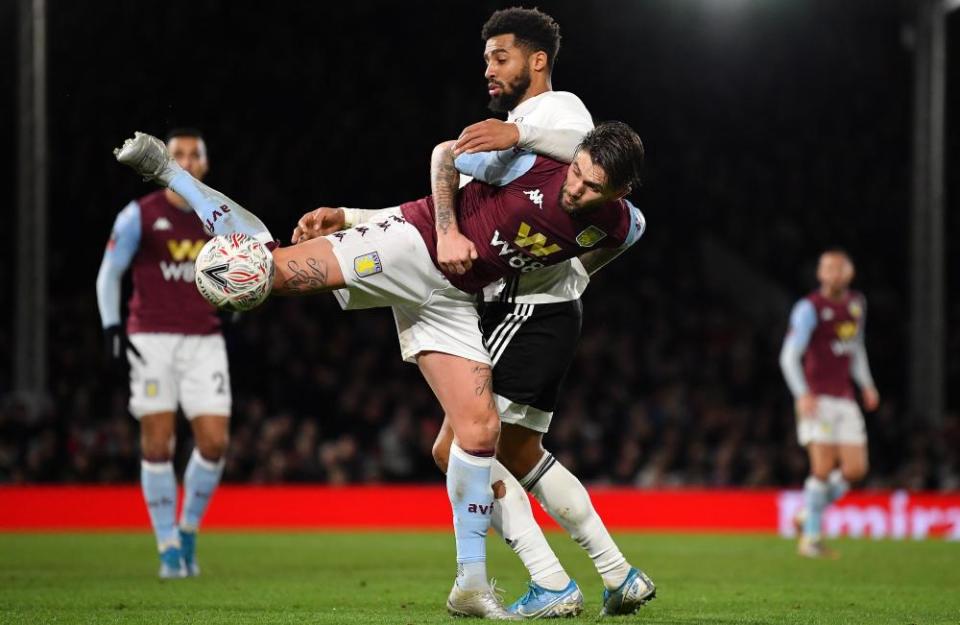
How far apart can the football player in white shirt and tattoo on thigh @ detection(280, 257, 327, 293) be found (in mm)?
358

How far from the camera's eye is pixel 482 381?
17.9 ft

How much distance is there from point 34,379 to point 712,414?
25.5 feet

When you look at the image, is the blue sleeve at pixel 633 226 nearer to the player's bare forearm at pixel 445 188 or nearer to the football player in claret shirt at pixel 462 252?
the football player in claret shirt at pixel 462 252

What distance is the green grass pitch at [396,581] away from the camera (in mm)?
5749

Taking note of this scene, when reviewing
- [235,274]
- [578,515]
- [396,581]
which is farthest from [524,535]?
[396,581]

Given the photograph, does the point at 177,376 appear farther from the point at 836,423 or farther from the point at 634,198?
the point at 634,198

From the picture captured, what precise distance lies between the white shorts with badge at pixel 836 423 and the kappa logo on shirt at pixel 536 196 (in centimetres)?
664

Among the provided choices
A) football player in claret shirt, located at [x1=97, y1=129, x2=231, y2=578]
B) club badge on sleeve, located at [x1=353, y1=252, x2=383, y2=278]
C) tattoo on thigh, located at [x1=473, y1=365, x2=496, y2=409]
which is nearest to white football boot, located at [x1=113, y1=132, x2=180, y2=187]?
club badge on sleeve, located at [x1=353, y1=252, x2=383, y2=278]

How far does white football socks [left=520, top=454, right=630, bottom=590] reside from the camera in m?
5.62

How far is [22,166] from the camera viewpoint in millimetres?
14500

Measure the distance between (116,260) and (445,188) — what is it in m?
3.50

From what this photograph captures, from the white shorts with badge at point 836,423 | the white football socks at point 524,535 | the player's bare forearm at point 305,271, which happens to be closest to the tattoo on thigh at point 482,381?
the white football socks at point 524,535

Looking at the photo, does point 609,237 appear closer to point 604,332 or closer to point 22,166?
A: point 22,166

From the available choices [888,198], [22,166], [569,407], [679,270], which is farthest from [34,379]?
[888,198]
